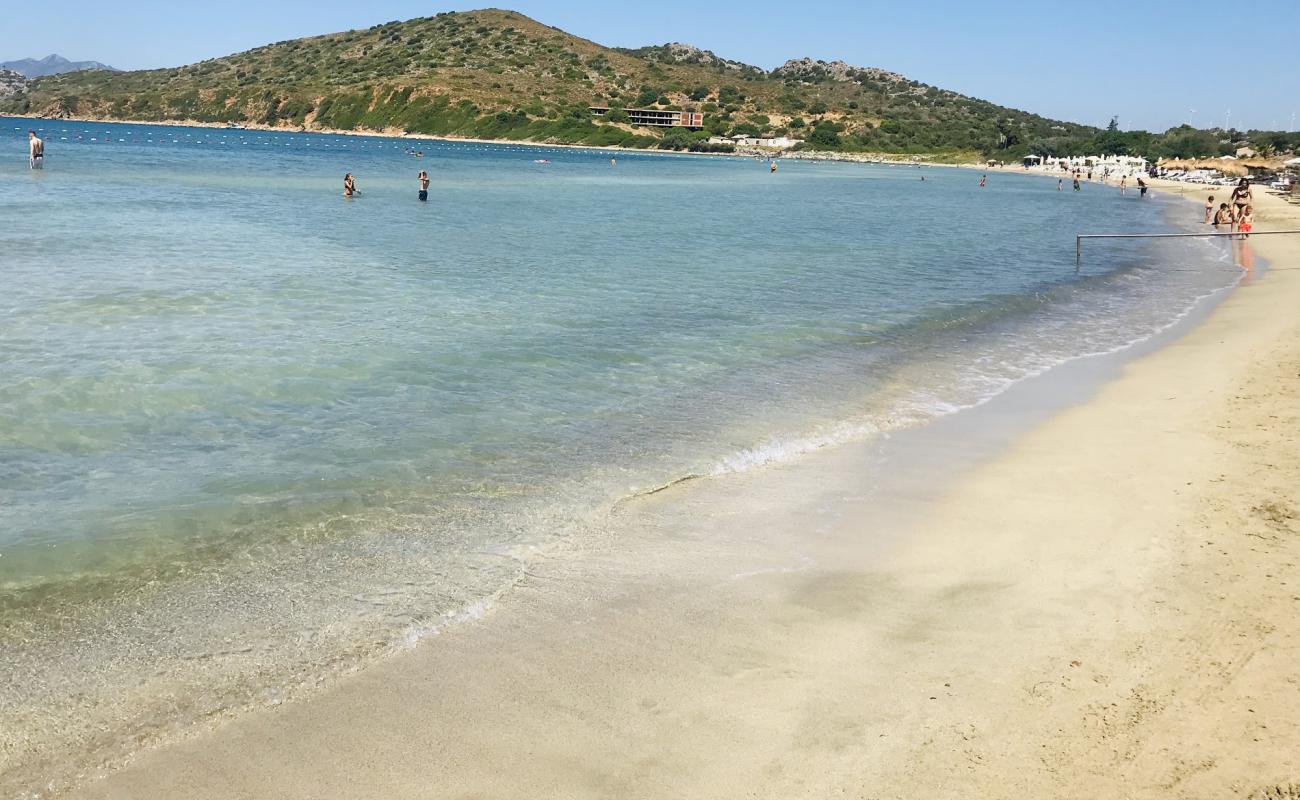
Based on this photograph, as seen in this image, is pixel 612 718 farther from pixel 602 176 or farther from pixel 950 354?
pixel 602 176

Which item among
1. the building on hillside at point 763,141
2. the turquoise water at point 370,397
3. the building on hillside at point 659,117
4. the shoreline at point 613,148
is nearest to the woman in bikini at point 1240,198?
the turquoise water at point 370,397

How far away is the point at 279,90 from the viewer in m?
190

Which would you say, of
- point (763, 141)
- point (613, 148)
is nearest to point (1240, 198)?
point (613, 148)

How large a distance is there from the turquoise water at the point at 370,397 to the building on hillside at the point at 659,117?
160 metres

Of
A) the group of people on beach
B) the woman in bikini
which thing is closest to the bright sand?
the group of people on beach

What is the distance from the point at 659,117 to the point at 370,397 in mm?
184434

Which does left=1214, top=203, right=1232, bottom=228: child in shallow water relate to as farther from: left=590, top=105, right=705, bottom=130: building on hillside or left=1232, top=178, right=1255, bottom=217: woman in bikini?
left=590, top=105, right=705, bottom=130: building on hillside

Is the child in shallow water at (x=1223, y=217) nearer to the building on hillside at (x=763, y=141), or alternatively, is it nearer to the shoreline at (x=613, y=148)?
the shoreline at (x=613, y=148)

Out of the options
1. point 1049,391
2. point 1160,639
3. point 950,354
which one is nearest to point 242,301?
point 950,354

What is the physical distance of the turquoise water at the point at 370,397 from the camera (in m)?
6.38

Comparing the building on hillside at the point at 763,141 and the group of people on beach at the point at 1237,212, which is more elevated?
the building on hillside at the point at 763,141

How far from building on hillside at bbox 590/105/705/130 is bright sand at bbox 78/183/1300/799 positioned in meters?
182

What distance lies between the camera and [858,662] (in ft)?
19.4

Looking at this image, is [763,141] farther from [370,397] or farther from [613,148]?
[370,397]
